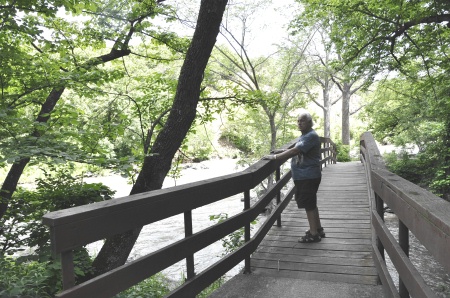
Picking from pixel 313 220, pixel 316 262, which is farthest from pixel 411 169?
pixel 316 262

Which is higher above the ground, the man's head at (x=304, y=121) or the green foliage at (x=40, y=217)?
the man's head at (x=304, y=121)

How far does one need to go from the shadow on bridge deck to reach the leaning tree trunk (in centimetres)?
170

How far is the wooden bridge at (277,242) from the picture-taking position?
5.46 feet

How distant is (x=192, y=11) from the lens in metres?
14.9

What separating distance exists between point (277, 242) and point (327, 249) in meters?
0.69

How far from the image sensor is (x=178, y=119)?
4.80 m

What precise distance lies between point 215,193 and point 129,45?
615 cm

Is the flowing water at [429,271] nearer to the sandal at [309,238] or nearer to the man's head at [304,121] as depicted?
the sandal at [309,238]

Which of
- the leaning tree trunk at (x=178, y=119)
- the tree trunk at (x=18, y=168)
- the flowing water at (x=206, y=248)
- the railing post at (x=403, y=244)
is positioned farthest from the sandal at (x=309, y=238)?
the tree trunk at (x=18, y=168)

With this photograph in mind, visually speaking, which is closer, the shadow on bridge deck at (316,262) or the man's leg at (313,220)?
the shadow on bridge deck at (316,262)

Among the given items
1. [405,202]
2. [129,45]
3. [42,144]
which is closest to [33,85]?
[42,144]

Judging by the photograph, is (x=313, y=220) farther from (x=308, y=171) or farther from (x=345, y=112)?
(x=345, y=112)

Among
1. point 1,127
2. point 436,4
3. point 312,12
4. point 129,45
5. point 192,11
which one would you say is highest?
point 192,11

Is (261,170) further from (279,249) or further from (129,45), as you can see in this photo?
(129,45)
